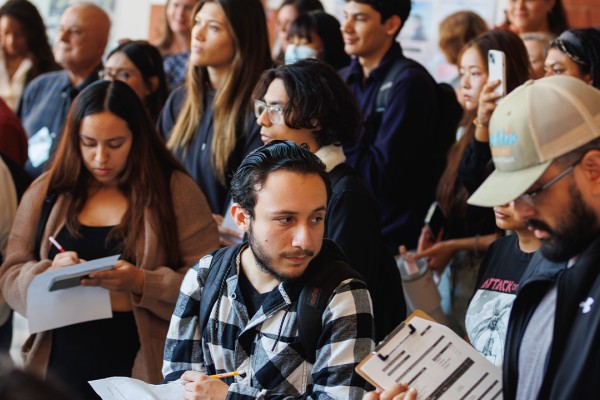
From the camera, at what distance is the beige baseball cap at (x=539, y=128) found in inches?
73.2

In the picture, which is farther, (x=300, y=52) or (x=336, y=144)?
(x=300, y=52)

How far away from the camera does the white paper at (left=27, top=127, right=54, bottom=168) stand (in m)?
4.61

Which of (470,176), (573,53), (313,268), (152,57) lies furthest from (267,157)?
(152,57)

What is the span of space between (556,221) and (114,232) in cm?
186

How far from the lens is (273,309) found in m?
2.35

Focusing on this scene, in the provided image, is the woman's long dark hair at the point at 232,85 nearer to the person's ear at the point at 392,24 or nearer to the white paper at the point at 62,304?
the person's ear at the point at 392,24

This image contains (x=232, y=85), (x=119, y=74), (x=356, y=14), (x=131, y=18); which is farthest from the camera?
(x=131, y=18)

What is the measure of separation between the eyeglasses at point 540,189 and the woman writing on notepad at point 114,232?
5.33 ft

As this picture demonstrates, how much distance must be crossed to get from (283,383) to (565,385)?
795 millimetres

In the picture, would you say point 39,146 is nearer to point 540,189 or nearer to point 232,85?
point 232,85

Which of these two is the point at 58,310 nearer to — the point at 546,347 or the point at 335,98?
the point at 335,98

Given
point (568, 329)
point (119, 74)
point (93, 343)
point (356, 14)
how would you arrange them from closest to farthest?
point (568, 329), point (93, 343), point (356, 14), point (119, 74)

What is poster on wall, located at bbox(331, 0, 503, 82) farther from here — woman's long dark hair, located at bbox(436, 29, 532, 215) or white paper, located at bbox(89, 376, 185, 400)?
white paper, located at bbox(89, 376, 185, 400)

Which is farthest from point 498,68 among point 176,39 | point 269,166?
point 176,39
